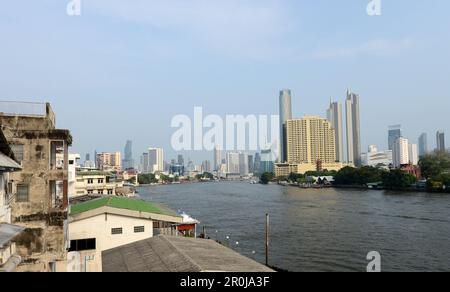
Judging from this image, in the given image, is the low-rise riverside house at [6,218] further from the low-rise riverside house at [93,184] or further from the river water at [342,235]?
the low-rise riverside house at [93,184]

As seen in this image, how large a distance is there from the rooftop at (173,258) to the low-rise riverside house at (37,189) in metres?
2.61

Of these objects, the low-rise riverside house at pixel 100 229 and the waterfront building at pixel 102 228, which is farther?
the waterfront building at pixel 102 228

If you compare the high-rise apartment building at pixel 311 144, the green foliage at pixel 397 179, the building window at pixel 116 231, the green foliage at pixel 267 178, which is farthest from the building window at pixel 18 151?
the green foliage at pixel 267 178

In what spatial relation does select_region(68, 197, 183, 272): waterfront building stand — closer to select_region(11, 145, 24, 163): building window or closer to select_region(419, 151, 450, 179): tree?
select_region(11, 145, 24, 163): building window

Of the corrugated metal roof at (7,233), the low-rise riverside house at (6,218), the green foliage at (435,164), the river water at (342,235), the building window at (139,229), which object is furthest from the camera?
→ the green foliage at (435,164)

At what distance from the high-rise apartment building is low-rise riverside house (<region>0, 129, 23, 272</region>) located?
165963 millimetres

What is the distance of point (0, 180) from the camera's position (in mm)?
12625

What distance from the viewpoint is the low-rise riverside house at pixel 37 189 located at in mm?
16750

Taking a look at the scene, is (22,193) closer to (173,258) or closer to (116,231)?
(116,231)

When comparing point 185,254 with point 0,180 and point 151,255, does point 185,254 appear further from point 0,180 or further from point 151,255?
point 0,180

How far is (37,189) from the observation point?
17.2m

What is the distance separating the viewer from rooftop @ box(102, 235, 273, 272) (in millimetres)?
12031

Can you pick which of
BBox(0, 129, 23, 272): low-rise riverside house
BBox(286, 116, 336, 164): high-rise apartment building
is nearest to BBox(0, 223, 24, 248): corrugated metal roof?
BBox(0, 129, 23, 272): low-rise riverside house
